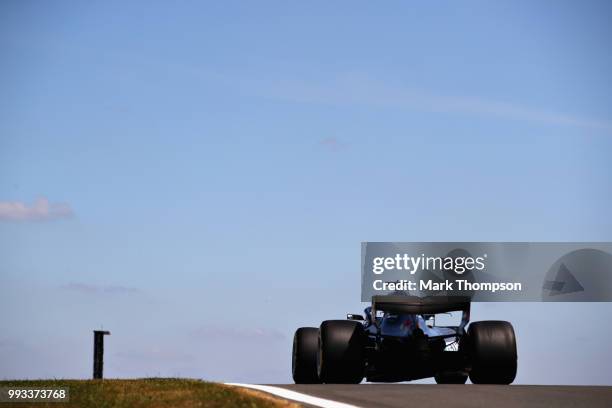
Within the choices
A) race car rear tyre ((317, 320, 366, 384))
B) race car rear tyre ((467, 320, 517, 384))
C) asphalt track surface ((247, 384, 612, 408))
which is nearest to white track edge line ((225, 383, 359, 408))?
asphalt track surface ((247, 384, 612, 408))

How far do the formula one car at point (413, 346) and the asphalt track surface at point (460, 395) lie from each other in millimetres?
1677

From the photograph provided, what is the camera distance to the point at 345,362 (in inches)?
744

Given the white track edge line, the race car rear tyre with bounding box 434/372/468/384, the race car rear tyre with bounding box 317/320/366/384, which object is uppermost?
the race car rear tyre with bounding box 317/320/366/384

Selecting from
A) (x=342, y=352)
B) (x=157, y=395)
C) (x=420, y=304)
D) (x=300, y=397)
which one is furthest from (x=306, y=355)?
(x=157, y=395)

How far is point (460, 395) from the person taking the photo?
1484 centimetres

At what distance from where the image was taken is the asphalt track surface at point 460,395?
13.7m

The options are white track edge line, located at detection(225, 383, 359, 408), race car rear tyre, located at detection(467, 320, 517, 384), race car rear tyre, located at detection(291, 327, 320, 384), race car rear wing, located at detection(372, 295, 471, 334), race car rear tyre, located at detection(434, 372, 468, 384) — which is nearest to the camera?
white track edge line, located at detection(225, 383, 359, 408)

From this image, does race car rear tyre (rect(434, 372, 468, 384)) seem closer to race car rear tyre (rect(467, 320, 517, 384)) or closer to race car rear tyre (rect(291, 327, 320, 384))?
race car rear tyre (rect(467, 320, 517, 384))

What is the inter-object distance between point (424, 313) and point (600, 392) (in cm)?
440

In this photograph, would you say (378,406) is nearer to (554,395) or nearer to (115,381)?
(554,395)

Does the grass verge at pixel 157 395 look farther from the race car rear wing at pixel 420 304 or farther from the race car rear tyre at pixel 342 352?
the race car rear wing at pixel 420 304

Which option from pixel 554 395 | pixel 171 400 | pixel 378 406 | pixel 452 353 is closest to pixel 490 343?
pixel 452 353

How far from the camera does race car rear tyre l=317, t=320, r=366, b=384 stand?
744 inches

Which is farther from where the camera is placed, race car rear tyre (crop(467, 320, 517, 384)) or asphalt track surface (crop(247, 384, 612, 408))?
race car rear tyre (crop(467, 320, 517, 384))
